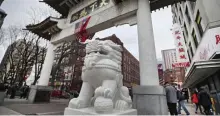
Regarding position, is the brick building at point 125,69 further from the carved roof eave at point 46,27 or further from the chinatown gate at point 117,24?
the chinatown gate at point 117,24

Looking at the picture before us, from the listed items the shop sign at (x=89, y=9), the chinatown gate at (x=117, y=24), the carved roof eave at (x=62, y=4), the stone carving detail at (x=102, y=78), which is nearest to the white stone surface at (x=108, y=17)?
the chinatown gate at (x=117, y=24)

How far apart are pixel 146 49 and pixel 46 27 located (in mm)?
7025

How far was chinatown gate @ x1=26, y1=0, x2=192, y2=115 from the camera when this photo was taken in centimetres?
417

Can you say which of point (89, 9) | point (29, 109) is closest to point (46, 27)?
point (89, 9)

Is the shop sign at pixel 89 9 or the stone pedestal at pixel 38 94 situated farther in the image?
the stone pedestal at pixel 38 94

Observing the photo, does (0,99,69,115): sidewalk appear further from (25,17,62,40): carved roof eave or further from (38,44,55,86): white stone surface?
(25,17,62,40): carved roof eave

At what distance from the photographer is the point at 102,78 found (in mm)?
2746

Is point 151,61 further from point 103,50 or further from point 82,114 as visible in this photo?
point 82,114

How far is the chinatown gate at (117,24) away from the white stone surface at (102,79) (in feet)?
4.90

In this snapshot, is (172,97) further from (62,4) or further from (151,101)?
(62,4)

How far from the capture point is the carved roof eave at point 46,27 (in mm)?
8336

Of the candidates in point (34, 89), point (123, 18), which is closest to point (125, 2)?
point (123, 18)

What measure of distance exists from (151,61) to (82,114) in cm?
296

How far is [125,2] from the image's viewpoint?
5.79 m
